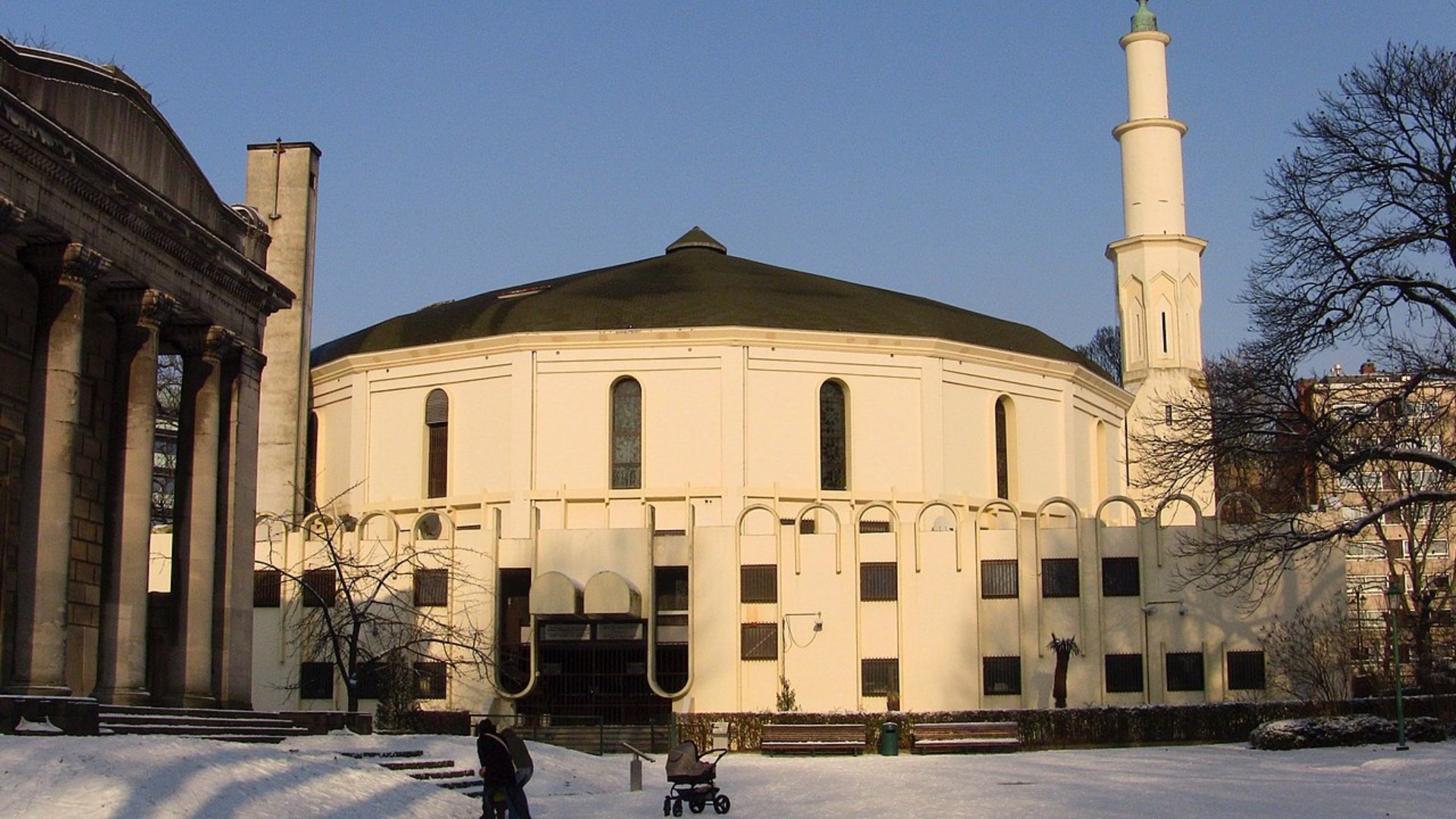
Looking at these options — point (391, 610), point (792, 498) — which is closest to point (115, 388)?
point (391, 610)

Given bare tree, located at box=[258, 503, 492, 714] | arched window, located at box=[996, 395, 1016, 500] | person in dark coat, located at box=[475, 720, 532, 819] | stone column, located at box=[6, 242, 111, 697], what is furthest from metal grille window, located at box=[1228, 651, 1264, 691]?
stone column, located at box=[6, 242, 111, 697]

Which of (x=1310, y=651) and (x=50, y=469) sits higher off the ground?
(x=50, y=469)

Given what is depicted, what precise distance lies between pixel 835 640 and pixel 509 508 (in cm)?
1181

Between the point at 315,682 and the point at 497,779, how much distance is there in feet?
104

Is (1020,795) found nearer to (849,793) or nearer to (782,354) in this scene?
(849,793)

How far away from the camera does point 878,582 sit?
5188cm

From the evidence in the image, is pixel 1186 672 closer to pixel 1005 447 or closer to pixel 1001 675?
pixel 1001 675

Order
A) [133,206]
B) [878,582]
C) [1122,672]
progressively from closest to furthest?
1. [133,206]
2. [1122,672]
3. [878,582]

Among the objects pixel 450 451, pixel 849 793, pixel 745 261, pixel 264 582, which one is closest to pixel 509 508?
pixel 450 451

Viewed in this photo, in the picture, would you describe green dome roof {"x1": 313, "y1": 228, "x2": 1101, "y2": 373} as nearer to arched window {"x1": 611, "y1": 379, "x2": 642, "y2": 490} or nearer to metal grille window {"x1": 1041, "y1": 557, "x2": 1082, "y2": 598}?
arched window {"x1": 611, "y1": 379, "x2": 642, "y2": 490}

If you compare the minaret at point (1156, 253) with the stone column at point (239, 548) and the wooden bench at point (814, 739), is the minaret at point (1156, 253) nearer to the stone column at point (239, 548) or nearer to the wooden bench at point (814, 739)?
the wooden bench at point (814, 739)

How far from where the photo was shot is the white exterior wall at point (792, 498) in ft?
168

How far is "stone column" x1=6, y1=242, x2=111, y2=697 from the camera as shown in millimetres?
28219

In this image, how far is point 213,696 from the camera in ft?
116
